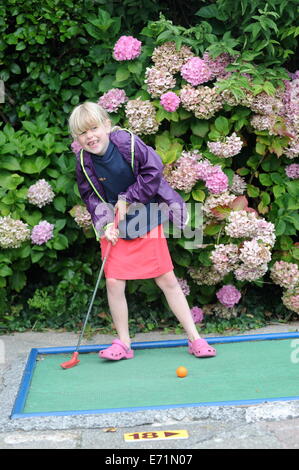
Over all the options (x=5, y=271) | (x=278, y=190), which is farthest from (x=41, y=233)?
(x=278, y=190)

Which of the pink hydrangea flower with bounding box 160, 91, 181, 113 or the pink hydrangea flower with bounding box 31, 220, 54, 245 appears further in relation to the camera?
the pink hydrangea flower with bounding box 31, 220, 54, 245

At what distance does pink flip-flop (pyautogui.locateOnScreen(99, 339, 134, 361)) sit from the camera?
3836 mm

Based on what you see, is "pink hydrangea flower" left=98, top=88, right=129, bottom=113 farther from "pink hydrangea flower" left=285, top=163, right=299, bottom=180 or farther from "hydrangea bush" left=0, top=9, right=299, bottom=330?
"pink hydrangea flower" left=285, top=163, right=299, bottom=180

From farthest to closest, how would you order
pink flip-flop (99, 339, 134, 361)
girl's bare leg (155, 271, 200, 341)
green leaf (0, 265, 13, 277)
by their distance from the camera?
green leaf (0, 265, 13, 277), girl's bare leg (155, 271, 200, 341), pink flip-flop (99, 339, 134, 361)

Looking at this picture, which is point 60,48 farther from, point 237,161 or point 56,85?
point 237,161

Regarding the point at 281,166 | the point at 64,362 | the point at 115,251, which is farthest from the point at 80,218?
the point at 281,166

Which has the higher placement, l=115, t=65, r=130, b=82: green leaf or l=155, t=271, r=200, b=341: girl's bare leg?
l=115, t=65, r=130, b=82: green leaf

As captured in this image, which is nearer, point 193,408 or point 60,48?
point 193,408

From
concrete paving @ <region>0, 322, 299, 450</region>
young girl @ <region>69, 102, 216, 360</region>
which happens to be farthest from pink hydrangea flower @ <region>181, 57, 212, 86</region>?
concrete paving @ <region>0, 322, 299, 450</region>

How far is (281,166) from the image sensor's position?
466 cm

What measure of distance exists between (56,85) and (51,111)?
19 centimetres

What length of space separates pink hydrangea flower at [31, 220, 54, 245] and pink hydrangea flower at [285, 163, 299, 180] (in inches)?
62.1

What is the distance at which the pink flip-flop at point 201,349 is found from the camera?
12.6 feet

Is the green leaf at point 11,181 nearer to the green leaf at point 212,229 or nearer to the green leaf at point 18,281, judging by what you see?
the green leaf at point 18,281
